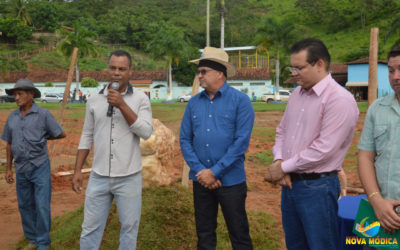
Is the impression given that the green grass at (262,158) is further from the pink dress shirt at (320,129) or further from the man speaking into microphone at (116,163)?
the pink dress shirt at (320,129)

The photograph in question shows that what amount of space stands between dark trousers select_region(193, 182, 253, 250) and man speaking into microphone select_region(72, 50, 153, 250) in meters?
0.52

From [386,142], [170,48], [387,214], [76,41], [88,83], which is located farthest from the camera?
[88,83]

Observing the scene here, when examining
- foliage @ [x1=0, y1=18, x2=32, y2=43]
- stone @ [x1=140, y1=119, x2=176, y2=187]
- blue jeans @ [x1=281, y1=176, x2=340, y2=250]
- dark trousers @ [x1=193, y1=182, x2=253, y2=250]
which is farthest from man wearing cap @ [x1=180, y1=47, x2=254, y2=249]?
foliage @ [x1=0, y1=18, x2=32, y2=43]

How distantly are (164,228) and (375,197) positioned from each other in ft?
9.45

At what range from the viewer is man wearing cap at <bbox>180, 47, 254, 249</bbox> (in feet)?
10.4

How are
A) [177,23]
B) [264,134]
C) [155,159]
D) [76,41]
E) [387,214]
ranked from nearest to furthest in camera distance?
[387,214]
[155,159]
[264,134]
[76,41]
[177,23]

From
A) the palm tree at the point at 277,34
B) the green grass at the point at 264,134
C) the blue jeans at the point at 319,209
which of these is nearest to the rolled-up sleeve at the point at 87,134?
the blue jeans at the point at 319,209

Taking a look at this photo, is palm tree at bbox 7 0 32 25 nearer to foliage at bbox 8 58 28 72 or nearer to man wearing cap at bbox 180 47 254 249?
foliage at bbox 8 58 28 72

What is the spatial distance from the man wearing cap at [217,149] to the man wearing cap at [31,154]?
1.78 metres

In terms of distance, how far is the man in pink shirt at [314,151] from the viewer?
104 inches

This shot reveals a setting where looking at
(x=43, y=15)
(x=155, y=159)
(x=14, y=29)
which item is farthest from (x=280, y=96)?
(x=43, y=15)

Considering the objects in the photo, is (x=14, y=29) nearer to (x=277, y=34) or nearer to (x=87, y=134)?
(x=277, y=34)

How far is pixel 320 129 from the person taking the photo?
2723mm

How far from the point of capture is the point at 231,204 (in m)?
3.17
